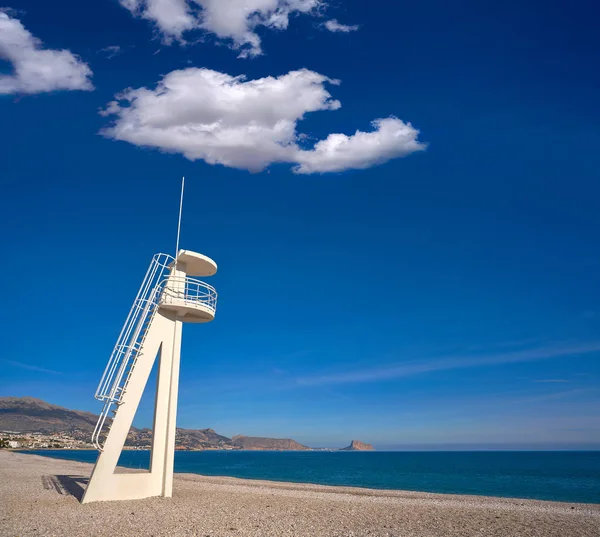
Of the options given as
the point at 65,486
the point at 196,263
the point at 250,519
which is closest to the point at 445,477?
the point at 65,486

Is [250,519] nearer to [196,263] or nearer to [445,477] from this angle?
[196,263]

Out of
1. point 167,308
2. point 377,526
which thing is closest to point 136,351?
point 167,308

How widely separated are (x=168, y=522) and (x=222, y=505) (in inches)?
156

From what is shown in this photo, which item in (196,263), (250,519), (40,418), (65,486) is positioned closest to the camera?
(250,519)

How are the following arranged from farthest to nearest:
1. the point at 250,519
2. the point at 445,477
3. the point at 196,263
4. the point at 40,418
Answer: the point at 40,418, the point at 445,477, the point at 196,263, the point at 250,519

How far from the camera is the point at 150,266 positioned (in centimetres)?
1744

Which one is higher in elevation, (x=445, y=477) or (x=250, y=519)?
(x=250, y=519)

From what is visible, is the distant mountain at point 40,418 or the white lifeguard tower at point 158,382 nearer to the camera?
the white lifeguard tower at point 158,382

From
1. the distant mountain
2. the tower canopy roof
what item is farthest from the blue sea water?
the distant mountain

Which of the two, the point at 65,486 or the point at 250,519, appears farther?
the point at 65,486

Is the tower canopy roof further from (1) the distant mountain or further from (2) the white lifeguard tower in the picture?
(1) the distant mountain

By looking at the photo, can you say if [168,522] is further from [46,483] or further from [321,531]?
[46,483]

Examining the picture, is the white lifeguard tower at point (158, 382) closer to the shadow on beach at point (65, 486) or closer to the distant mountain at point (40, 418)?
the shadow on beach at point (65, 486)

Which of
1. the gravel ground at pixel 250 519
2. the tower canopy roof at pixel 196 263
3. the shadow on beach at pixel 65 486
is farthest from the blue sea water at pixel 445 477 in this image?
the tower canopy roof at pixel 196 263
